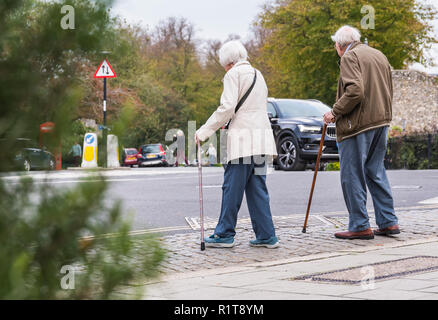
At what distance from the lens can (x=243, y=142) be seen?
6.00 m

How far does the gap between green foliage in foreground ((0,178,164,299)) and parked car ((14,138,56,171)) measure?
0.13ft

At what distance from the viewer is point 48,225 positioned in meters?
1.50

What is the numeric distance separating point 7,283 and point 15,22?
1.80ft

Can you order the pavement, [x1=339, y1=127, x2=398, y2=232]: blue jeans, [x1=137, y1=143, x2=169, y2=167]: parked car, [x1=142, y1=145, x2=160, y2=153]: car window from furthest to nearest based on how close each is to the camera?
1. [x1=142, y1=145, x2=160, y2=153]: car window
2. [x1=137, y1=143, x2=169, y2=167]: parked car
3. [x1=339, y1=127, x2=398, y2=232]: blue jeans
4. the pavement

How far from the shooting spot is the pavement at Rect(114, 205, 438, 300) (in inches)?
160

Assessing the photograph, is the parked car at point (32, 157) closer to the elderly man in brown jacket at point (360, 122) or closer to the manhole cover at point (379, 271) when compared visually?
the manhole cover at point (379, 271)

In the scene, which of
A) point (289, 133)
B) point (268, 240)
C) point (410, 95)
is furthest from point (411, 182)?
point (410, 95)

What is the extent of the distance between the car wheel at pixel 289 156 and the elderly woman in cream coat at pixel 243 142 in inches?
448

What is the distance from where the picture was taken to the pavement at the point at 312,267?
4070mm

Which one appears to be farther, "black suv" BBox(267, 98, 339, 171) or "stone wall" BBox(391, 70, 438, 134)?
"stone wall" BBox(391, 70, 438, 134)

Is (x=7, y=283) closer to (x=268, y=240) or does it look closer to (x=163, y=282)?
(x=163, y=282)

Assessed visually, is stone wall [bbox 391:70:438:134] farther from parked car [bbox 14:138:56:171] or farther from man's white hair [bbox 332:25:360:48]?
parked car [bbox 14:138:56:171]

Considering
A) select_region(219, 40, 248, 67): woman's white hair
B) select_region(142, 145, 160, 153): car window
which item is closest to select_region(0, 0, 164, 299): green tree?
select_region(219, 40, 248, 67): woman's white hair

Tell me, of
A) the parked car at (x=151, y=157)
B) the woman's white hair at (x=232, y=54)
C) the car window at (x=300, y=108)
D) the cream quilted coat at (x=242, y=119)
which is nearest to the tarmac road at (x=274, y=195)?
the cream quilted coat at (x=242, y=119)
